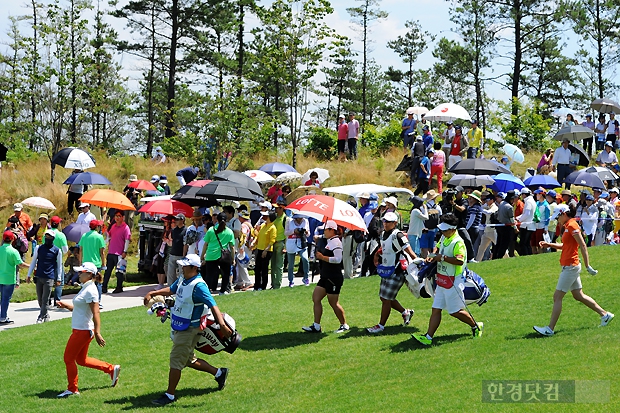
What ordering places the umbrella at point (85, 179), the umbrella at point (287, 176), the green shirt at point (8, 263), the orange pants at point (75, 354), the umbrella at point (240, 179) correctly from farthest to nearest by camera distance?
1. the umbrella at point (287, 176)
2. the umbrella at point (85, 179)
3. the umbrella at point (240, 179)
4. the green shirt at point (8, 263)
5. the orange pants at point (75, 354)

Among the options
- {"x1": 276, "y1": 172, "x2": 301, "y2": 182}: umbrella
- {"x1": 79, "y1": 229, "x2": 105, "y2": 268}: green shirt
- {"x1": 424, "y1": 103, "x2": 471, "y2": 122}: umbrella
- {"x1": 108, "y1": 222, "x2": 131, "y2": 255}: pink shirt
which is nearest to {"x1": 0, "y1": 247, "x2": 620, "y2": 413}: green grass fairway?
{"x1": 79, "y1": 229, "x2": 105, "y2": 268}: green shirt

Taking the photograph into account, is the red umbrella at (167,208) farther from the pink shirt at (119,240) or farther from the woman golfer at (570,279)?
the woman golfer at (570,279)

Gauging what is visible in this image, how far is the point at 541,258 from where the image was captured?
18.7 meters

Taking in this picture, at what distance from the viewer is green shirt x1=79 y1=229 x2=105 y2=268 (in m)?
16.7

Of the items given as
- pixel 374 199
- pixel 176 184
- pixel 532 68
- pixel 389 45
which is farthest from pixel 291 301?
pixel 389 45

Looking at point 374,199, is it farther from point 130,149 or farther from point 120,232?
point 130,149

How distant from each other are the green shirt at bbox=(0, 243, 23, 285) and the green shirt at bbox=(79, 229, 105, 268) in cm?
153

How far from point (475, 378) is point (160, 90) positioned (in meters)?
53.6

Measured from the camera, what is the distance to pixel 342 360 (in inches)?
454

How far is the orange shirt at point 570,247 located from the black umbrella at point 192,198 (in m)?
9.39

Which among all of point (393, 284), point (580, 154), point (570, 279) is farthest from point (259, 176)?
point (570, 279)

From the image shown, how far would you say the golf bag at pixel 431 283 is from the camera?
11.9 m

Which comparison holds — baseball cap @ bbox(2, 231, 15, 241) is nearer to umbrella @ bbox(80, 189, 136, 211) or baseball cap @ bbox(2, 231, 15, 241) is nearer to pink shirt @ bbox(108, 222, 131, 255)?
pink shirt @ bbox(108, 222, 131, 255)

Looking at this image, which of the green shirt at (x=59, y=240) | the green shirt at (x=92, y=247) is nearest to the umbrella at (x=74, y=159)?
the green shirt at (x=92, y=247)
